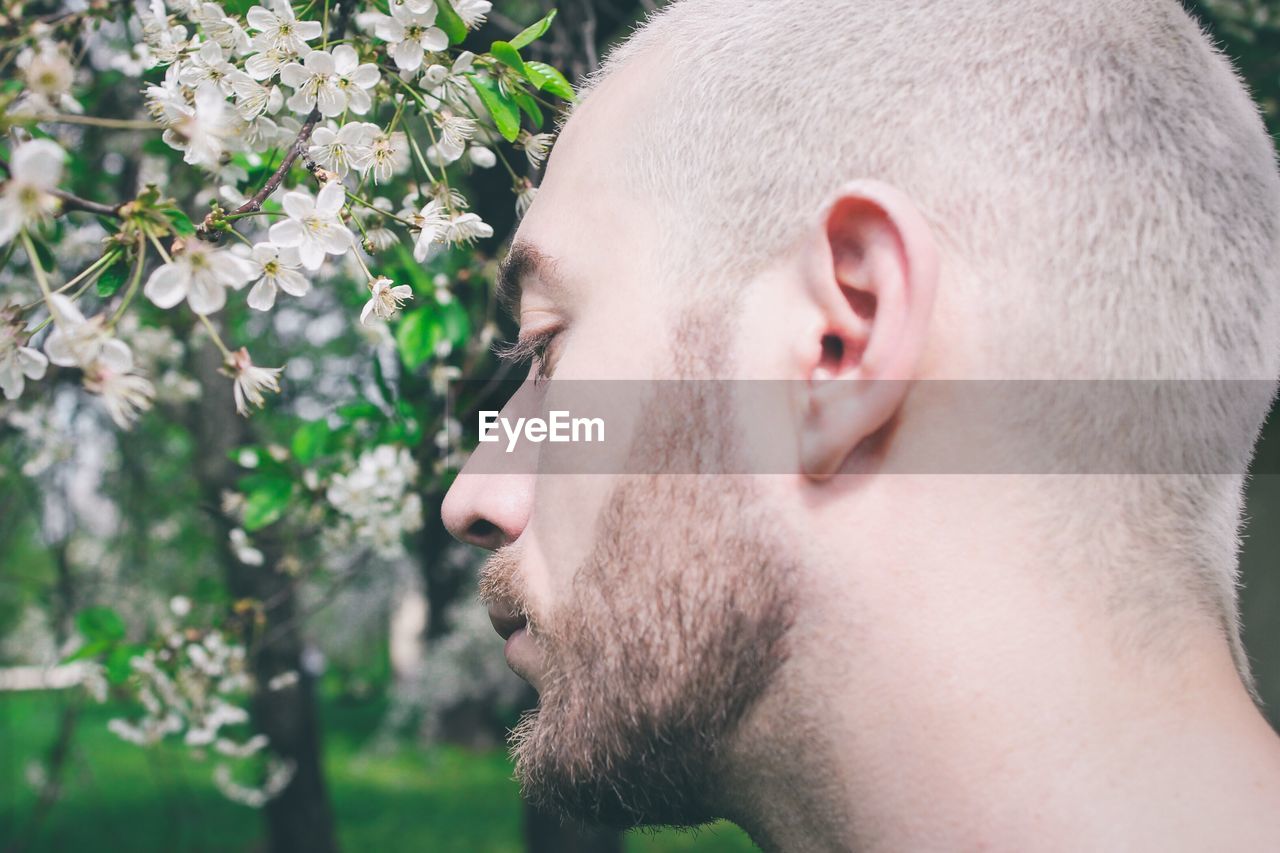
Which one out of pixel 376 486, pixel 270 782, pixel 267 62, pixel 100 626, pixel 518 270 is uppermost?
pixel 267 62

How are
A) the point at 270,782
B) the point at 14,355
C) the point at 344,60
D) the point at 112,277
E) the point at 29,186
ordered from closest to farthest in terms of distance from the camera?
the point at 29,186 < the point at 14,355 < the point at 112,277 < the point at 344,60 < the point at 270,782

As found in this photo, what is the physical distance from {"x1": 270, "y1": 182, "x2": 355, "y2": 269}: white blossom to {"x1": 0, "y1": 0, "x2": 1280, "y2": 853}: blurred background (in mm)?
1008

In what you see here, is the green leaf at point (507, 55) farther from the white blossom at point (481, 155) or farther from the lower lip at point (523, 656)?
the lower lip at point (523, 656)

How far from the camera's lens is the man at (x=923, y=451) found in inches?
48.8

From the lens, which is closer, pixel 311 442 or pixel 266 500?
pixel 266 500

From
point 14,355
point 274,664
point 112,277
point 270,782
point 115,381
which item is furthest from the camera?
point 270,782

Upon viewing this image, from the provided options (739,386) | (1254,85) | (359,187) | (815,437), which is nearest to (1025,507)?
(815,437)

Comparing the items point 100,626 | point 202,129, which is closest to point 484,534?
point 202,129

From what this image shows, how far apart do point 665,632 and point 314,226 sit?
0.82 m

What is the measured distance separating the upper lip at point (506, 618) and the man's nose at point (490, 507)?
12 cm

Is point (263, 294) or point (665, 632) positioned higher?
point (263, 294)

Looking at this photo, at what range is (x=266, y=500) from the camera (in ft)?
8.39

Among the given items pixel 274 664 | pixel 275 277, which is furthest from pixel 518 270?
pixel 274 664

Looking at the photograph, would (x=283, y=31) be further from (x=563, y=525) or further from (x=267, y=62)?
(x=563, y=525)
